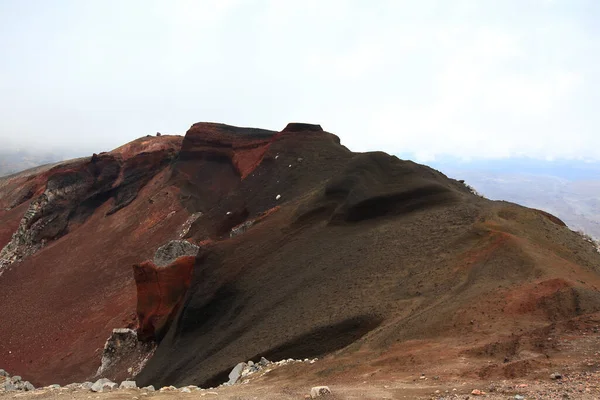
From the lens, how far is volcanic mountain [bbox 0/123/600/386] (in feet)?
35.6

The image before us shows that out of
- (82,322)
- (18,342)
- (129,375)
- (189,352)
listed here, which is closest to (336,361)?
(189,352)

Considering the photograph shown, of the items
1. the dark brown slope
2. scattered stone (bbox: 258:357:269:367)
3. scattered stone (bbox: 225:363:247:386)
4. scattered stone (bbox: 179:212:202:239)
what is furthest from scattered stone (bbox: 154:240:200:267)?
scattered stone (bbox: 258:357:269:367)

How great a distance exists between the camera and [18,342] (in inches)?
1057

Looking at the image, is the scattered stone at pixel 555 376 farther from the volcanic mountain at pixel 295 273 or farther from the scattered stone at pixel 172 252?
the scattered stone at pixel 172 252

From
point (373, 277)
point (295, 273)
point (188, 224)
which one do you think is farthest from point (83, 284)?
point (373, 277)

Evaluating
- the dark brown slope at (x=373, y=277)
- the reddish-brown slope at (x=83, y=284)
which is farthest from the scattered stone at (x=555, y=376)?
the reddish-brown slope at (x=83, y=284)

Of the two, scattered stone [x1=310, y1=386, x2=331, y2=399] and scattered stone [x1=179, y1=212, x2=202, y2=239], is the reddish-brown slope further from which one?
scattered stone [x1=310, y1=386, x2=331, y2=399]

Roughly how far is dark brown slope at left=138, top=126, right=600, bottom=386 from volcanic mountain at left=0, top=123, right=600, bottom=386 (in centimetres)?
7

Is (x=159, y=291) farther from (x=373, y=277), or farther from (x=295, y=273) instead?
(x=373, y=277)

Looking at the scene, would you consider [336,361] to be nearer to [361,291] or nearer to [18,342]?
[361,291]

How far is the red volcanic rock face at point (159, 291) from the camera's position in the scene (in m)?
21.3

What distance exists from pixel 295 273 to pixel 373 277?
3.76m

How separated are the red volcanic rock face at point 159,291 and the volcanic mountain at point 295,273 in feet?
0.23

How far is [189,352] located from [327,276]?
605 cm
